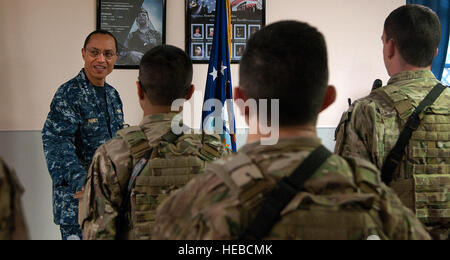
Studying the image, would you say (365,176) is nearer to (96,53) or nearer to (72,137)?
(72,137)

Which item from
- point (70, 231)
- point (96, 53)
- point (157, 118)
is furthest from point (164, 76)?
point (70, 231)

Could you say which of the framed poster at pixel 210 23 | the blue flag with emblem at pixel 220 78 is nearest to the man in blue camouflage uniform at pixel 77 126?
the blue flag with emblem at pixel 220 78

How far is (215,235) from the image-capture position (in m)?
0.68

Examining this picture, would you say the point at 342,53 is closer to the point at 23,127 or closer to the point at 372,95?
the point at 372,95

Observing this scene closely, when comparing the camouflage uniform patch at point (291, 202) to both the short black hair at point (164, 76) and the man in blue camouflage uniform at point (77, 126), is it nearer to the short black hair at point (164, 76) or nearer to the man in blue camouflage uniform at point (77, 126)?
the short black hair at point (164, 76)

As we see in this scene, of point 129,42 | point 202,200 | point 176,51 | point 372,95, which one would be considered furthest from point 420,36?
point 129,42

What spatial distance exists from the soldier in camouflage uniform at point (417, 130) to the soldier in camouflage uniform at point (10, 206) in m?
1.09

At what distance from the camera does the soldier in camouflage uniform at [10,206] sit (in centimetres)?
55

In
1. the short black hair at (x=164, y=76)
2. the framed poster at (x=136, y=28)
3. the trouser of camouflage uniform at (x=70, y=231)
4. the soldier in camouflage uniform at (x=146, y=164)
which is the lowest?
the trouser of camouflage uniform at (x=70, y=231)

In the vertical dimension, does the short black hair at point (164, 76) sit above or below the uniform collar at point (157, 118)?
above

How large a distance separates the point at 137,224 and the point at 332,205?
0.69 m

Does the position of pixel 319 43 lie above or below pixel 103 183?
above

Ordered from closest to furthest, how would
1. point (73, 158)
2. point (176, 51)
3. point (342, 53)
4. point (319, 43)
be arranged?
1. point (319, 43)
2. point (176, 51)
3. point (73, 158)
4. point (342, 53)

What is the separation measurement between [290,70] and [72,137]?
61.6 inches
